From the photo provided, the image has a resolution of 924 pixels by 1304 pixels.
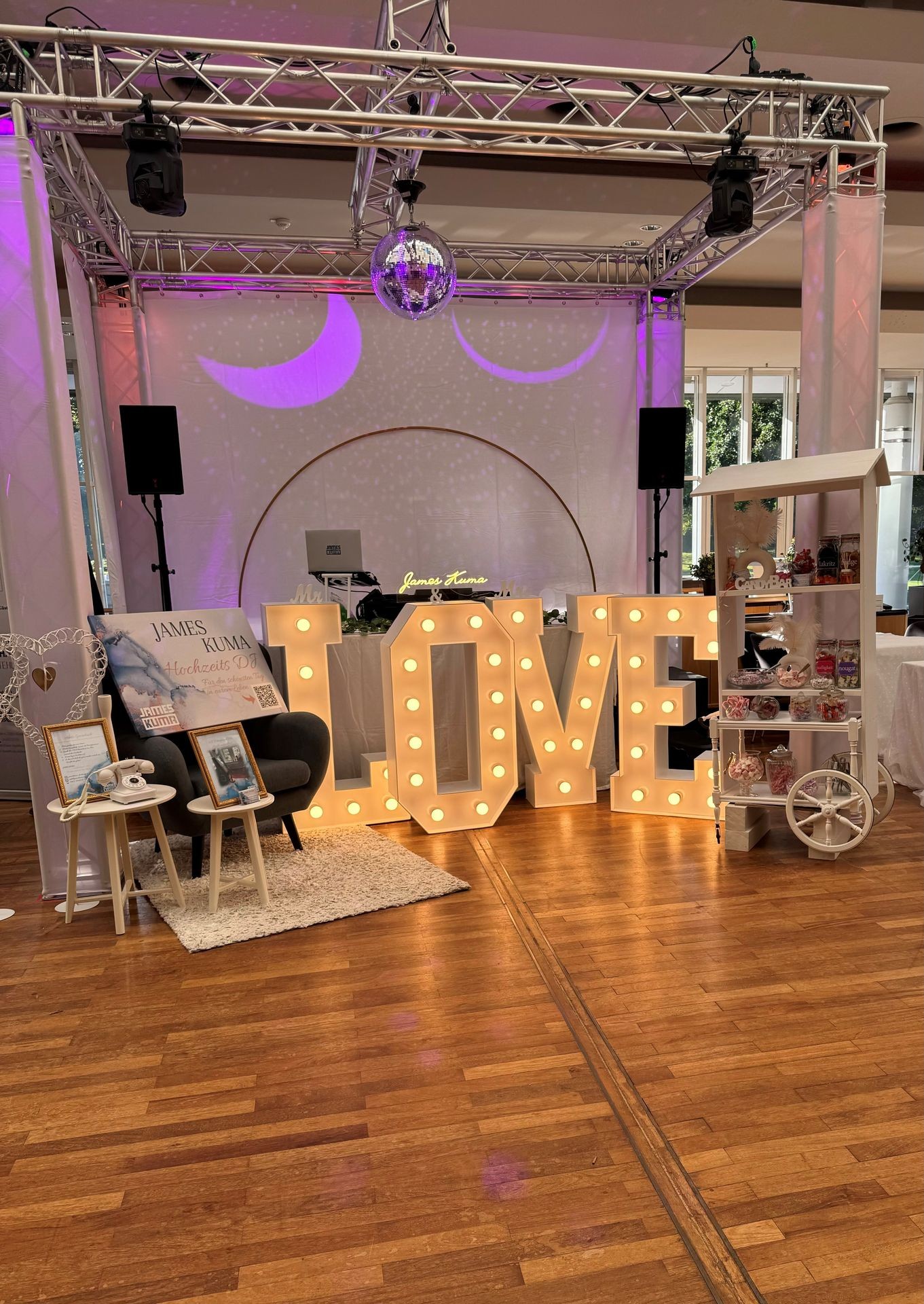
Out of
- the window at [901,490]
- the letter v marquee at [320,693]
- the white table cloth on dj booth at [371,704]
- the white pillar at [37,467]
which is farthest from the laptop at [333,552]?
the window at [901,490]

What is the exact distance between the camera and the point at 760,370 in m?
10.9

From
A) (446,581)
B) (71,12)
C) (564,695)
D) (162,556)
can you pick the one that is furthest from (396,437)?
(71,12)

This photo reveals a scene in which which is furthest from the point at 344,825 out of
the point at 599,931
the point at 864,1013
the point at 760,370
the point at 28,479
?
the point at 760,370

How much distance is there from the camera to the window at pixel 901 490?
454 inches

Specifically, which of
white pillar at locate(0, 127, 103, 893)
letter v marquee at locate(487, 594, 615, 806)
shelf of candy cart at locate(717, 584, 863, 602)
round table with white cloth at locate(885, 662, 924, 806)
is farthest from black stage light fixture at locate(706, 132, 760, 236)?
white pillar at locate(0, 127, 103, 893)

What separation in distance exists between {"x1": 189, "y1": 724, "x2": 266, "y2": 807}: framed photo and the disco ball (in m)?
2.39

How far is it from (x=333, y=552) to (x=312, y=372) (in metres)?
1.65

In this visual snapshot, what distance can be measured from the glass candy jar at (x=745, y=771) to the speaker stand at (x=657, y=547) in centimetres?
304

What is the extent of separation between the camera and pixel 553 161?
19.8ft

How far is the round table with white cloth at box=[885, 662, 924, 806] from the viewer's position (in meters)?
4.93

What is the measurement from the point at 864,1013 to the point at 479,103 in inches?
210

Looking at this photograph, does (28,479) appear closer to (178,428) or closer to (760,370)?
(178,428)

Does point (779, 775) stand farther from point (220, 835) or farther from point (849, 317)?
point (220, 835)

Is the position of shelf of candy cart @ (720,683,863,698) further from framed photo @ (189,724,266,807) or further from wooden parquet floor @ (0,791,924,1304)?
framed photo @ (189,724,266,807)
